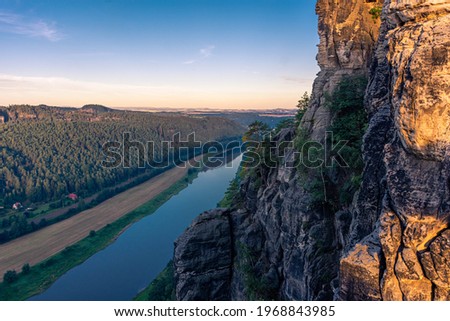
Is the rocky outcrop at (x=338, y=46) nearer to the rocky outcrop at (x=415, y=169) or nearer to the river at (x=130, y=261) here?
the rocky outcrop at (x=415, y=169)

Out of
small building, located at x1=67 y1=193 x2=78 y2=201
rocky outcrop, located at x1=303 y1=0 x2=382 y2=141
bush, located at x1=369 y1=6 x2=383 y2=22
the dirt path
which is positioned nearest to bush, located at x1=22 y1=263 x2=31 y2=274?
the dirt path

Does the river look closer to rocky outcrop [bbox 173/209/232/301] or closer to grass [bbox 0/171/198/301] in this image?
grass [bbox 0/171/198/301]

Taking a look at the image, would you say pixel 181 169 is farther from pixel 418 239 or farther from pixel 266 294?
pixel 418 239

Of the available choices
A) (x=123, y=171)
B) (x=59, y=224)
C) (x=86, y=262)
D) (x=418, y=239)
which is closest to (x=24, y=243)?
(x=59, y=224)

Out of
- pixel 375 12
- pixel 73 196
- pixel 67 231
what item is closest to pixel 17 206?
pixel 73 196

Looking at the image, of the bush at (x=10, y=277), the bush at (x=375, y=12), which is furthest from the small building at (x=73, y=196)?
the bush at (x=375, y=12)
